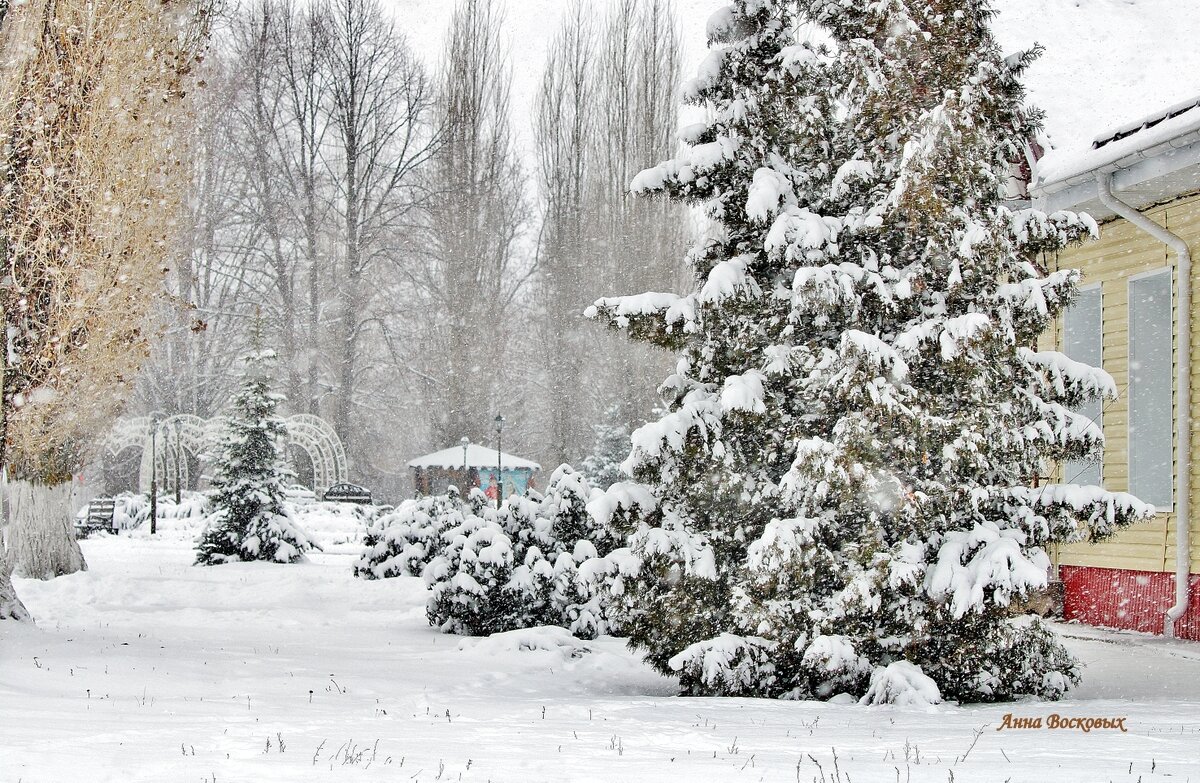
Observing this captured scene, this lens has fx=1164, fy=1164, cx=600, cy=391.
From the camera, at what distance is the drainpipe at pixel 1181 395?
34.0 feet

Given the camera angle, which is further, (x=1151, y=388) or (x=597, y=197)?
(x=597, y=197)

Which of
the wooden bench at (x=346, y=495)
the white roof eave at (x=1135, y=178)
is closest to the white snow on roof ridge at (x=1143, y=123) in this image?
the white roof eave at (x=1135, y=178)

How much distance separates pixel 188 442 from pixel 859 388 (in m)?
31.5

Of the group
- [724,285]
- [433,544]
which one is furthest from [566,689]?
[433,544]

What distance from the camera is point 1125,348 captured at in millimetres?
11602

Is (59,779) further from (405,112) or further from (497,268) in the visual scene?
(405,112)

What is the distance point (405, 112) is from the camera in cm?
4012

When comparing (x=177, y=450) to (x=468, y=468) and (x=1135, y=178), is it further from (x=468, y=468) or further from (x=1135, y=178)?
(x=1135, y=178)

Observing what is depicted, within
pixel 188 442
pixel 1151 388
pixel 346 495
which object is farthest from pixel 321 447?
pixel 1151 388

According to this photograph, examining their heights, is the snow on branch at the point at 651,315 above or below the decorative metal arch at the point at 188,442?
above

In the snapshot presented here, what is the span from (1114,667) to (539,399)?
132 feet

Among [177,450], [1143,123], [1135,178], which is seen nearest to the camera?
[1143,123]

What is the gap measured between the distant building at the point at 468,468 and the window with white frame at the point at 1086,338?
21.4 m

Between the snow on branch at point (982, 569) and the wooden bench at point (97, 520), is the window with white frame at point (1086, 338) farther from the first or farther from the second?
the wooden bench at point (97, 520)
